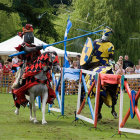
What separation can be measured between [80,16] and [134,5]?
5893 millimetres

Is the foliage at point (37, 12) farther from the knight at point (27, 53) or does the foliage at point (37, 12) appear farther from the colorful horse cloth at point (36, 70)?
the colorful horse cloth at point (36, 70)

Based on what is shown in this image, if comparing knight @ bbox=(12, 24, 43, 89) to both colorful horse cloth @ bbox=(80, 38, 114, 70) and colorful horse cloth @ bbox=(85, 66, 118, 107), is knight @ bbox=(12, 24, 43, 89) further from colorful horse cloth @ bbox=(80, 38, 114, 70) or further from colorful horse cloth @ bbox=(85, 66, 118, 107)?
colorful horse cloth @ bbox=(85, 66, 118, 107)

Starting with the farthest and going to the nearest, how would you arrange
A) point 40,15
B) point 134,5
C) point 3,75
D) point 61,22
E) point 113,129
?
point 61,22 → point 134,5 → point 40,15 → point 3,75 → point 113,129

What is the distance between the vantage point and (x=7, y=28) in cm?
3934

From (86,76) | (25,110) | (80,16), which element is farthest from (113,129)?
(80,16)

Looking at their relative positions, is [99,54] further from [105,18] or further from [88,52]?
[105,18]

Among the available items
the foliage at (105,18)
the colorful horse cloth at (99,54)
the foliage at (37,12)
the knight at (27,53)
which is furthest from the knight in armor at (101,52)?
the foliage at (105,18)

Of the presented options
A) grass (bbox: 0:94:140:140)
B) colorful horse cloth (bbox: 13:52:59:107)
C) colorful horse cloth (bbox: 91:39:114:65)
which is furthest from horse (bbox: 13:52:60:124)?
colorful horse cloth (bbox: 91:39:114:65)

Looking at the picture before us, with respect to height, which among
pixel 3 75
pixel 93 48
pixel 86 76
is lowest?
pixel 3 75

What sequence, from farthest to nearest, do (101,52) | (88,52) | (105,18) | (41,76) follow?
1. (105,18)
2. (101,52)
3. (88,52)
4. (41,76)

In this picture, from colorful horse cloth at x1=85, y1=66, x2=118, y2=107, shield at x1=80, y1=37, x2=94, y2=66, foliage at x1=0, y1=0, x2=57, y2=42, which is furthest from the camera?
foliage at x1=0, y1=0, x2=57, y2=42

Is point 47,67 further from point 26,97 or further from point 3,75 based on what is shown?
point 3,75

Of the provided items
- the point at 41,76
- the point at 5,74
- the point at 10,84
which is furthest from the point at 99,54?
the point at 5,74

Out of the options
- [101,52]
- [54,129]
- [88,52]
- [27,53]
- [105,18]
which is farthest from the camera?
[105,18]
